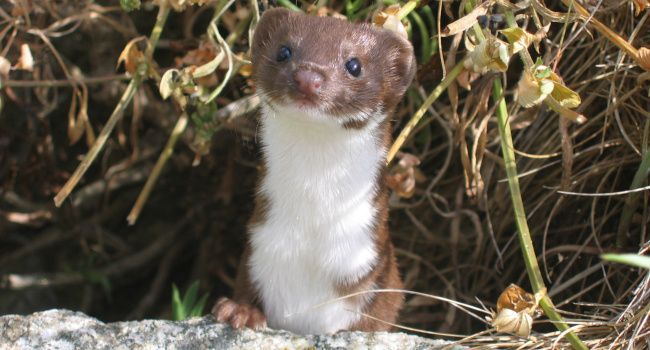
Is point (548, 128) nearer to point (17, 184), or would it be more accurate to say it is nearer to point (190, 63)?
point (190, 63)

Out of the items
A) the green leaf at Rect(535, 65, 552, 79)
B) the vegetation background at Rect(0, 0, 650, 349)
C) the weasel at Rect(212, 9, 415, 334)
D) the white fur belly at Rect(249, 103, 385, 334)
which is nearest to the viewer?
the green leaf at Rect(535, 65, 552, 79)

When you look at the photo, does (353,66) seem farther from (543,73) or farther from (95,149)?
(95,149)

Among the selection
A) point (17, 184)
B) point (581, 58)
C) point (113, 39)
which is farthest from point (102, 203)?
point (581, 58)

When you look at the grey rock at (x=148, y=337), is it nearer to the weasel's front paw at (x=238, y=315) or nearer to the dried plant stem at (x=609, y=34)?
the weasel's front paw at (x=238, y=315)

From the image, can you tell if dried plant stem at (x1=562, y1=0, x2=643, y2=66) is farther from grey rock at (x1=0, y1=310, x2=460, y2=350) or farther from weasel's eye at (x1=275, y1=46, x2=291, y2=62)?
grey rock at (x1=0, y1=310, x2=460, y2=350)

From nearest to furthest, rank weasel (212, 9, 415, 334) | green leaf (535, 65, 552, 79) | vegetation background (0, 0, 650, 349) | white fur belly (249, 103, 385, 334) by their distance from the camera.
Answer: green leaf (535, 65, 552, 79) < weasel (212, 9, 415, 334) < white fur belly (249, 103, 385, 334) < vegetation background (0, 0, 650, 349)

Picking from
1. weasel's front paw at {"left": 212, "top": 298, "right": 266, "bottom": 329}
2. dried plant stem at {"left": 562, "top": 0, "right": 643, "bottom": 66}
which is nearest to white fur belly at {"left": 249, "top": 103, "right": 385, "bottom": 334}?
weasel's front paw at {"left": 212, "top": 298, "right": 266, "bottom": 329}

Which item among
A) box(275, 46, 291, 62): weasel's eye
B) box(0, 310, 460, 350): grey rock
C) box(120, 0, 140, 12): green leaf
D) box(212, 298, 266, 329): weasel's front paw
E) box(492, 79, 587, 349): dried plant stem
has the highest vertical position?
box(120, 0, 140, 12): green leaf

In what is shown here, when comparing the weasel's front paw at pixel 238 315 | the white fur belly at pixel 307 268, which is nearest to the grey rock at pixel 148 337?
the weasel's front paw at pixel 238 315
